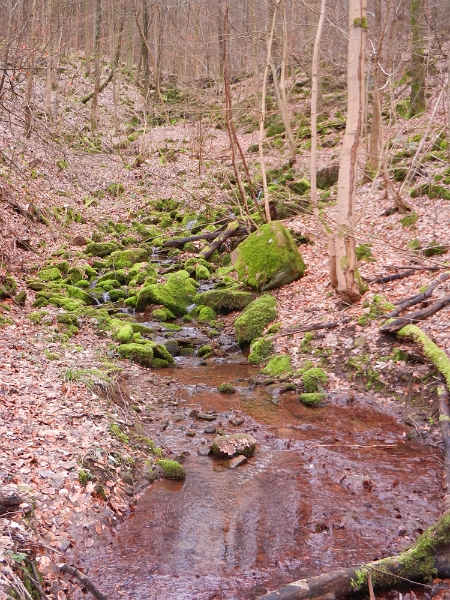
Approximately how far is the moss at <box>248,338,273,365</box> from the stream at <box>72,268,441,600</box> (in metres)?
2.01

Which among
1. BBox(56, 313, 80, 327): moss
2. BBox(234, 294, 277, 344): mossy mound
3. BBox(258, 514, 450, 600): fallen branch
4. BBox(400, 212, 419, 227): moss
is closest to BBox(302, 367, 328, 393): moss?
BBox(234, 294, 277, 344): mossy mound

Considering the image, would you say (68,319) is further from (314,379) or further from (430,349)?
(430,349)

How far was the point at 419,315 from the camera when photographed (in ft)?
28.2

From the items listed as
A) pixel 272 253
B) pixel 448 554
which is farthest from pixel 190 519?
pixel 272 253

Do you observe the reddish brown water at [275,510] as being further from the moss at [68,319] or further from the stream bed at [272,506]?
the moss at [68,319]

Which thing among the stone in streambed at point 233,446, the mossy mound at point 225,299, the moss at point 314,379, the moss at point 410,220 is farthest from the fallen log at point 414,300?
the mossy mound at point 225,299

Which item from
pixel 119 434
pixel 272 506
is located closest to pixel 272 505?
pixel 272 506

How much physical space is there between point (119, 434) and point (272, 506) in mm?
2172

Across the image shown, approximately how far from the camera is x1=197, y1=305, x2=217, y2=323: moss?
512 inches

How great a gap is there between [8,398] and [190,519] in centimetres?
275

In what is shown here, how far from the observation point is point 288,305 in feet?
39.0

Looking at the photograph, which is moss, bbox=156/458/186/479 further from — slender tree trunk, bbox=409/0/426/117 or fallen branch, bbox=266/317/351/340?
slender tree trunk, bbox=409/0/426/117

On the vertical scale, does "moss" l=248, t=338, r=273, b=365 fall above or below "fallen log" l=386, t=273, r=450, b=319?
below

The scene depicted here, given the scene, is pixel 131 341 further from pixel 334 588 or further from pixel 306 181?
pixel 306 181
